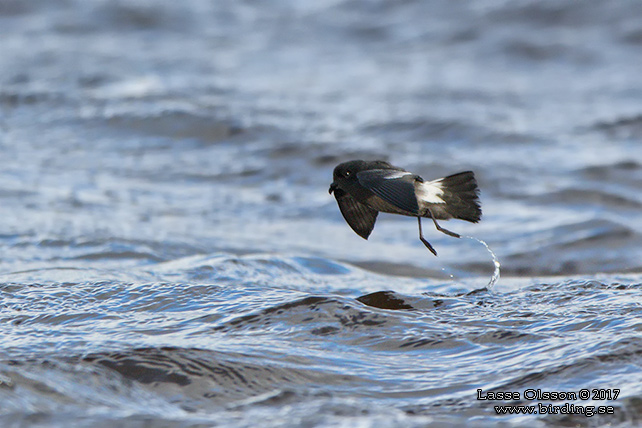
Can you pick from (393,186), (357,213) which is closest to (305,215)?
(357,213)

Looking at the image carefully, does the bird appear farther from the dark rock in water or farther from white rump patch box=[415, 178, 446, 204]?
the dark rock in water

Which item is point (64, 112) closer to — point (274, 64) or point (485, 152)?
point (274, 64)

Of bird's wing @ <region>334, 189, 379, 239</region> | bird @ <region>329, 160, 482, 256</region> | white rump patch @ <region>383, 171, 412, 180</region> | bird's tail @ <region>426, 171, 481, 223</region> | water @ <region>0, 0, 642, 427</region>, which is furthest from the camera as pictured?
bird's wing @ <region>334, 189, 379, 239</region>

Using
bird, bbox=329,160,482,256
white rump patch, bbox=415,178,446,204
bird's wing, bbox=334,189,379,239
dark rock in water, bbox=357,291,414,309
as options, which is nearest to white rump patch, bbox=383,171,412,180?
bird, bbox=329,160,482,256

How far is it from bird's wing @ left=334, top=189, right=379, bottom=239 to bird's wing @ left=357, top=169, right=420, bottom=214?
0.49m

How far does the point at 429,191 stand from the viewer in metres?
4.71

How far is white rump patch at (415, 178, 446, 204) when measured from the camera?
4707mm

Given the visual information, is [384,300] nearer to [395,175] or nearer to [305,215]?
[395,175]

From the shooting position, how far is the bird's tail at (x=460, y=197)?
469cm

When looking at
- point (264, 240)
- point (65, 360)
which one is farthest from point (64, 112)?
point (65, 360)

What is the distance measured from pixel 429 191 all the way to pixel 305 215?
346 centimetres

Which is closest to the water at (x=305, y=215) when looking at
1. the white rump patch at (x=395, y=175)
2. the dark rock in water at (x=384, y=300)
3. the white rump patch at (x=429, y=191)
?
the dark rock in water at (x=384, y=300)

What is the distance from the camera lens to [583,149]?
1002cm

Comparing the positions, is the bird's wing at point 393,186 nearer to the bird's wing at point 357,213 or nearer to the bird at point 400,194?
the bird at point 400,194
